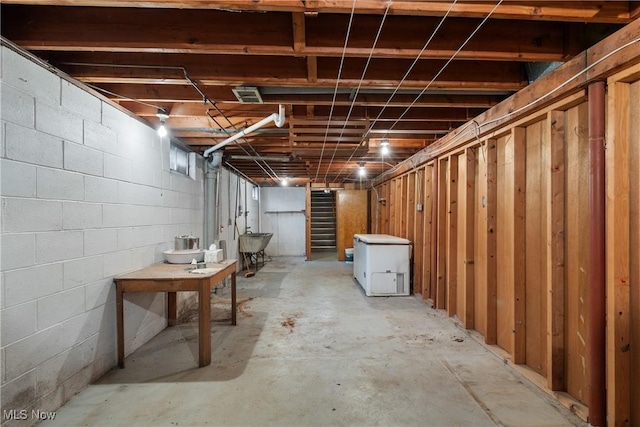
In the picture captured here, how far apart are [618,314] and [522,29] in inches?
69.2

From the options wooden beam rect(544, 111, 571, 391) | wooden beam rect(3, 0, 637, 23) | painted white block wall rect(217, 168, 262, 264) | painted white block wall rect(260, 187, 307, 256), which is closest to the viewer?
wooden beam rect(3, 0, 637, 23)

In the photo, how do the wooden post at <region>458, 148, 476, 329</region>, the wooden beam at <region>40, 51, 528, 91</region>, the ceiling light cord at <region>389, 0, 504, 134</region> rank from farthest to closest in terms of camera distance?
the wooden post at <region>458, 148, 476, 329</region>
the wooden beam at <region>40, 51, 528, 91</region>
the ceiling light cord at <region>389, 0, 504, 134</region>

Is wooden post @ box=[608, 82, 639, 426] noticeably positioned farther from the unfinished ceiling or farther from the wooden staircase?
the wooden staircase

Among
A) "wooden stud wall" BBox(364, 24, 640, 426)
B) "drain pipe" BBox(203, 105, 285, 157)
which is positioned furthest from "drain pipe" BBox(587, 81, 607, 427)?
"drain pipe" BBox(203, 105, 285, 157)

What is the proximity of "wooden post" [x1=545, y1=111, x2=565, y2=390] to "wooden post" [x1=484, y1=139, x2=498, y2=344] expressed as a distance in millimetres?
738

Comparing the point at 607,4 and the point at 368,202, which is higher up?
the point at 607,4

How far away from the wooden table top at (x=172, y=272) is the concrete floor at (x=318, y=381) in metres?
0.75

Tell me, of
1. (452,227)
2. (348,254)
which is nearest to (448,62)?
(452,227)

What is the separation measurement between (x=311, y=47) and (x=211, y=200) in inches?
132

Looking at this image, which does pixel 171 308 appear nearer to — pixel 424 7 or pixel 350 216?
pixel 424 7

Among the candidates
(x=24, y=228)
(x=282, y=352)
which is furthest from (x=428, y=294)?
(x=24, y=228)

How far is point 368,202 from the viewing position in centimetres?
818

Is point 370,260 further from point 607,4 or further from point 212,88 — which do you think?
point 607,4

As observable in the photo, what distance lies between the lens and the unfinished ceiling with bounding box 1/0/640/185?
1.55 metres
